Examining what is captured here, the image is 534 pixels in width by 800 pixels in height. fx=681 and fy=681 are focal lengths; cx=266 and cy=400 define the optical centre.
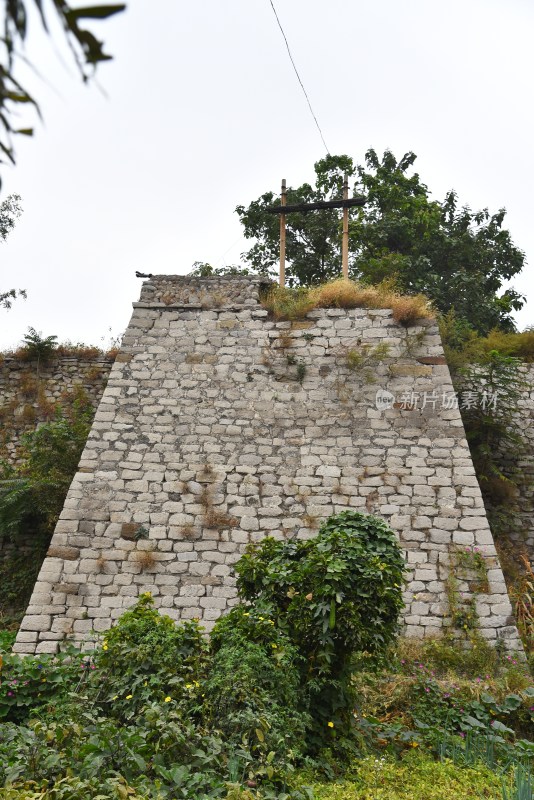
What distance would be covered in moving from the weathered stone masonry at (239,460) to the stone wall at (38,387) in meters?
2.95

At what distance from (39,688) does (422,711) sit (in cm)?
312

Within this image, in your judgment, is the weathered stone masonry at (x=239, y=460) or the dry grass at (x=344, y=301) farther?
the dry grass at (x=344, y=301)

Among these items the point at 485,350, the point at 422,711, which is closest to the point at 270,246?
the point at 485,350

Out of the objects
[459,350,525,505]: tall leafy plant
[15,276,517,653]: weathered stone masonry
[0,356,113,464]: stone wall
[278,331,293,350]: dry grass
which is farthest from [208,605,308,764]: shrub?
[0,356,113,464]: stone wall

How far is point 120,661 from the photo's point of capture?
487 cm

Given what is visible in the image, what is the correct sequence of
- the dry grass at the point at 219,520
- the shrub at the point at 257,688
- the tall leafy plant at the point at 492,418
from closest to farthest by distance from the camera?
the shrub at the point at 257,688
the dry grass at the point at 219,520
the tall leafy plant at the point at 492,418

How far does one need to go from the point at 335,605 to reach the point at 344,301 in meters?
4.93

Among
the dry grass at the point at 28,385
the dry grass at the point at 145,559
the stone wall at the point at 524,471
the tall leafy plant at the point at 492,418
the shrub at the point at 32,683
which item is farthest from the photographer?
the dry grass at the point at 28,385

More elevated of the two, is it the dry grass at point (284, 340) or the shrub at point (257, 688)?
the dry grass at point (284, 340)

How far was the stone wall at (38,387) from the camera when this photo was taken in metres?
11.2

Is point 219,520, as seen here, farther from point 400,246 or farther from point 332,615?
point 400,246

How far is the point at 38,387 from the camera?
11.5 m

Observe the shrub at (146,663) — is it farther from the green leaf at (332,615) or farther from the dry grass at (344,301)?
the dry grass at (344,301)

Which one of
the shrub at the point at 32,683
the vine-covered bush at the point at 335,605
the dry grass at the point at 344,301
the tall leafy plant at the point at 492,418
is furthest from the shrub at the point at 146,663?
the tall leafy plant at the point at 492,418
